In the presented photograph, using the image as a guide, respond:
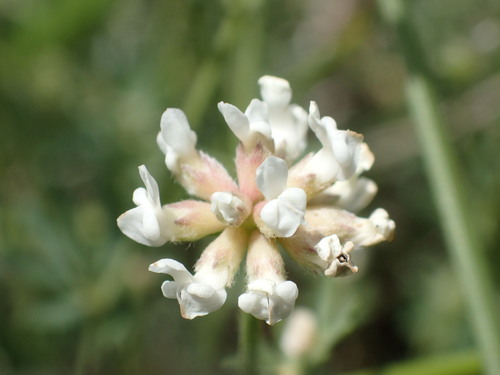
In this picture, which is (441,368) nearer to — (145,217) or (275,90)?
(275,90)

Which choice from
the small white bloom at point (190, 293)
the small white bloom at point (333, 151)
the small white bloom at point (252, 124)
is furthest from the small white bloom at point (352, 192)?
the small white bloom at point (190, 293)

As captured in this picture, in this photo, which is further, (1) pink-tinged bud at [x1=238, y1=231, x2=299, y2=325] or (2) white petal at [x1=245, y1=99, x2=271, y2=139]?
(2) white petal at [x1=245, y1=99, x2=271, y2=139]

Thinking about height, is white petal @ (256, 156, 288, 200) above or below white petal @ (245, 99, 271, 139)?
below

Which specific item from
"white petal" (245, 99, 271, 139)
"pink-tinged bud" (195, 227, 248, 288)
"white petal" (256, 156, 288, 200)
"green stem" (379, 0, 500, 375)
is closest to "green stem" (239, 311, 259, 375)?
"pink-tinged bud" (195, 227, 248, 288)

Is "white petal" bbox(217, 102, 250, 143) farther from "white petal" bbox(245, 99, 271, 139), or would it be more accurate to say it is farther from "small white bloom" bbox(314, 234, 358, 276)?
"small white bloom" bbox(314, 234, 358, 276)

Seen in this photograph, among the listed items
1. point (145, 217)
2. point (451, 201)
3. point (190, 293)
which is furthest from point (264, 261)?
point (451, 201)

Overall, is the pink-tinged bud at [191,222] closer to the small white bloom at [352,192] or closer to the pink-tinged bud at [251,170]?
the pink-tinged bud at [251,170]

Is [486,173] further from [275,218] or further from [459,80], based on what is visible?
[275,218]
